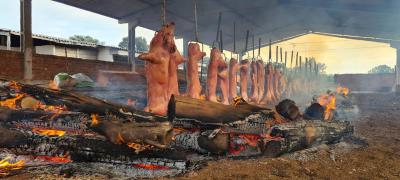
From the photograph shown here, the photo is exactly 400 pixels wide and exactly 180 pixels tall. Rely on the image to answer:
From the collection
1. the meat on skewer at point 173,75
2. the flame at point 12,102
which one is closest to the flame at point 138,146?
the flame at point 12,102

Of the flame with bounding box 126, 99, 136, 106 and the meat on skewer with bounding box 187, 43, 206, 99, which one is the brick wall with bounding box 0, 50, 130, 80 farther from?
the meat on skewer with bounding box 187, 43, 206, 99

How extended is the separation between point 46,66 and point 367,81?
29153mm

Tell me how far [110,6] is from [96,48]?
708 centimetres

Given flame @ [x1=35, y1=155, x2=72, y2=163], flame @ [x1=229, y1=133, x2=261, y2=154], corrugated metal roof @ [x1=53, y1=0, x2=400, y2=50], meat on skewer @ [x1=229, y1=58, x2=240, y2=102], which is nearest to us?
flame @ [x1=35, y1=155, x2=72, y2=163]

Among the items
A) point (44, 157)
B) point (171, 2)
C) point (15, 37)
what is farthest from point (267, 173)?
point (15, 37)

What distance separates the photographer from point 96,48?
68.5 ft

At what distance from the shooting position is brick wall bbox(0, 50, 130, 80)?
31.4ft

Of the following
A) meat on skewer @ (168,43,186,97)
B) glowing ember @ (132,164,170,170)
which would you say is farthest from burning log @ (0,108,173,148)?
meat on skewer @ (168,43,186,97)

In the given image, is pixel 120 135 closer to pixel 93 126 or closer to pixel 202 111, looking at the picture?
pixel 93 126

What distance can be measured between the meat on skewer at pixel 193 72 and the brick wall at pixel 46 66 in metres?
5.74

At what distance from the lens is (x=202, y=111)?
189 inches

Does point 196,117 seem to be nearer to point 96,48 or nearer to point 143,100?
point 143,100

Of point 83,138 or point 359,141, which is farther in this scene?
point 359,141

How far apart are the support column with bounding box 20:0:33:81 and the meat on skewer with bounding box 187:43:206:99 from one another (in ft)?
18.7
